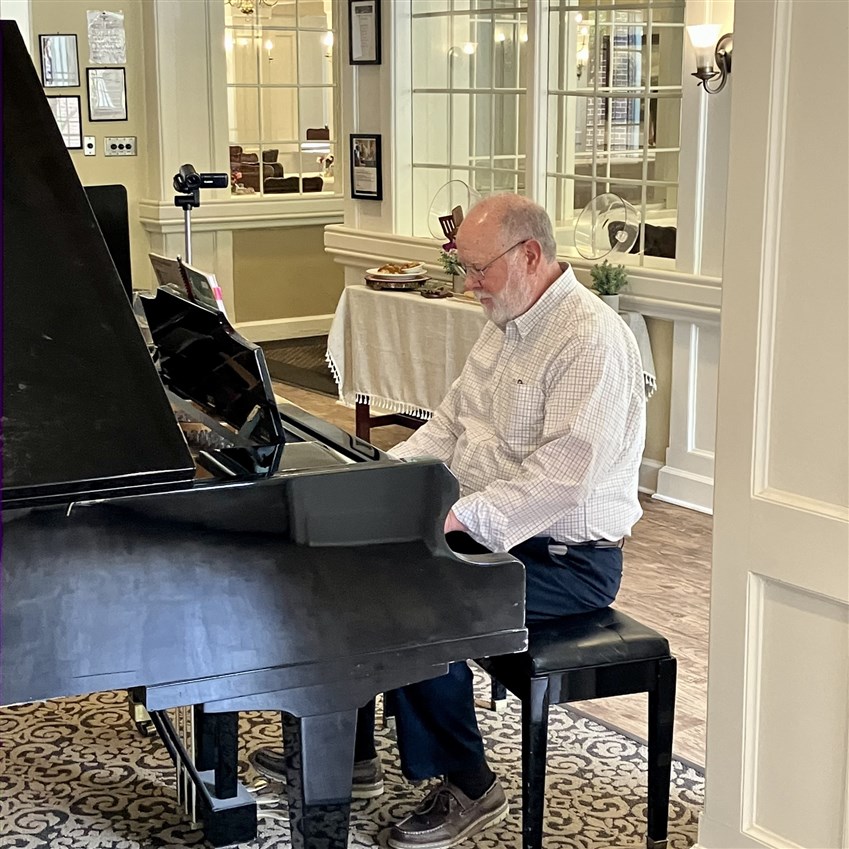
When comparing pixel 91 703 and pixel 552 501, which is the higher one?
pixel 552 501

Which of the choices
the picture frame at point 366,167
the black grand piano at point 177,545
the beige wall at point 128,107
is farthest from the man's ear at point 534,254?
the beige wall at point 128,107

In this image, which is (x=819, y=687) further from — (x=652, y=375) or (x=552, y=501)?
(x=652, y=375)

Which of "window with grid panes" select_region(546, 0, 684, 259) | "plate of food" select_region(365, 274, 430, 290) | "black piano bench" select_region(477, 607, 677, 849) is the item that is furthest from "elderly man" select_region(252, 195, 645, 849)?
"plate of food" select_region(365, 274, 430, 290)

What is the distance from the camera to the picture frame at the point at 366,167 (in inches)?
240

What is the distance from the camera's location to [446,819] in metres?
2.57

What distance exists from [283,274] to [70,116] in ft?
5.64

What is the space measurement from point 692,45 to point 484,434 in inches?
93.2

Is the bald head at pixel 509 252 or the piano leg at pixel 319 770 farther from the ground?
the bald head at pixel 509 252

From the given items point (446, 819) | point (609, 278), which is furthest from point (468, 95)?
point (446, 819)

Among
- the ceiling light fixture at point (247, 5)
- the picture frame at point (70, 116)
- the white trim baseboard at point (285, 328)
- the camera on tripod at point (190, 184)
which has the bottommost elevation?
the white trim baseboard at point (285, 328)

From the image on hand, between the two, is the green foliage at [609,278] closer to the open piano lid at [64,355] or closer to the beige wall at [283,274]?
the open piano lid at [64,355]

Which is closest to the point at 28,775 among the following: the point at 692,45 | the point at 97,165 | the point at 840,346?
the point at 840,346

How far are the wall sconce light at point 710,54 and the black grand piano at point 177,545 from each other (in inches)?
112

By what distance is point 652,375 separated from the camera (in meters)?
4.88
